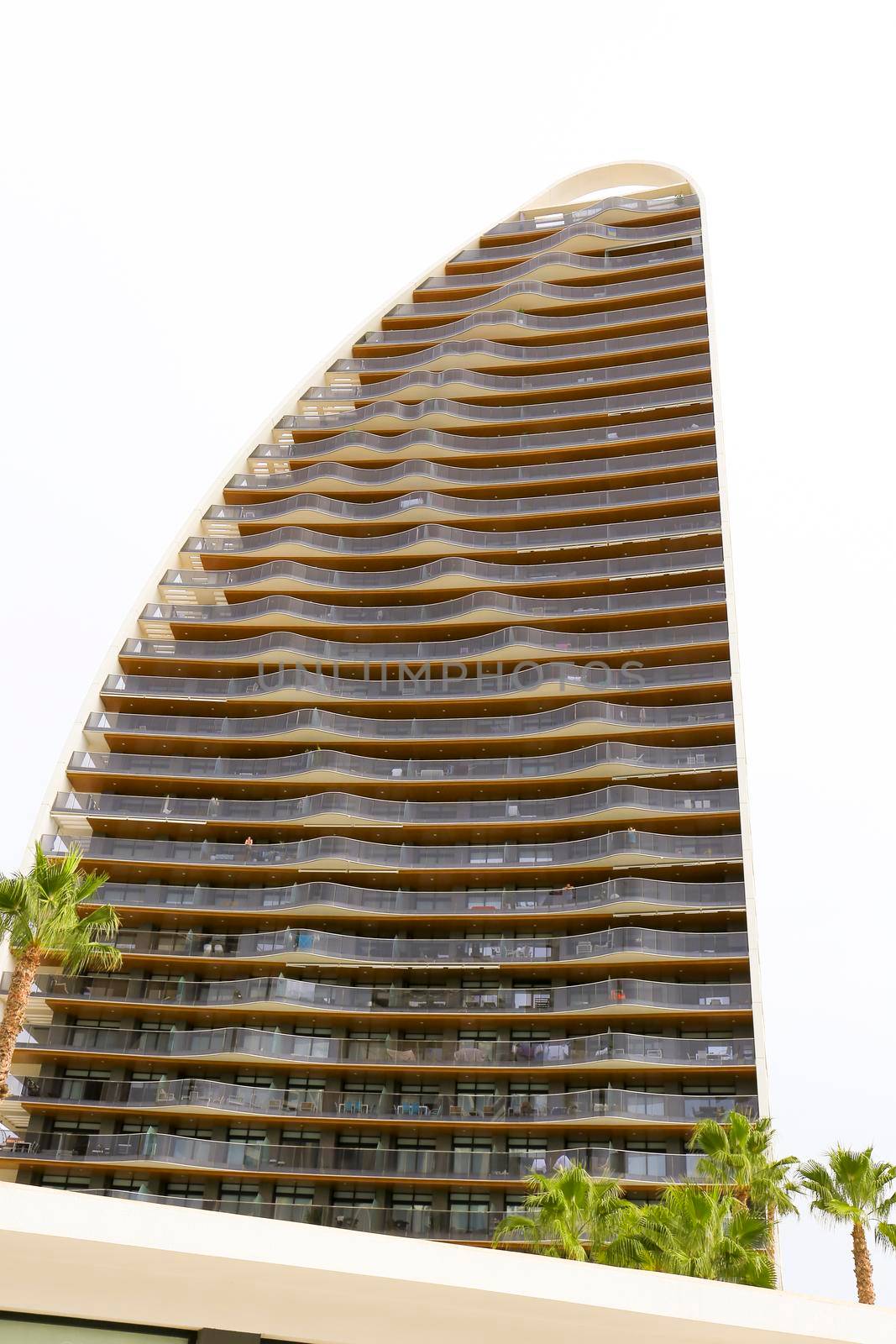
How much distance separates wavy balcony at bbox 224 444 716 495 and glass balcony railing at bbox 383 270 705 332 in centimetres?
1140

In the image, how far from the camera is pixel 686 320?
65312 mm

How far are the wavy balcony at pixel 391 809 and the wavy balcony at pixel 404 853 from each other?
910 mm

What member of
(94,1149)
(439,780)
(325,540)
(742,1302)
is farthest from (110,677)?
(742,1302)

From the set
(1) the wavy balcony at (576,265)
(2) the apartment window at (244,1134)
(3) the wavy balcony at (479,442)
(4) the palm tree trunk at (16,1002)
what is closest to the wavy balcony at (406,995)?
(2) the apartment window at (244,1134)

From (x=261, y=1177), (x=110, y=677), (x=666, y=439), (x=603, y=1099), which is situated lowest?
(x=261, y=1177)

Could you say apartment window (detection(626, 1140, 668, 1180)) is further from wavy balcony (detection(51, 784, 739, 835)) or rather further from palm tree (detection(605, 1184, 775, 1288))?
palm tree (detection(605, 1184, 775, 1288))

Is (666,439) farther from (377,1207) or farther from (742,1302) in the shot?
(742,1302)

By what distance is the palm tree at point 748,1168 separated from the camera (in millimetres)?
29375

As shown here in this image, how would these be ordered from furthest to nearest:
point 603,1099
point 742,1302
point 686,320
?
point 686,320 < point 603,1099 < point 742,1302

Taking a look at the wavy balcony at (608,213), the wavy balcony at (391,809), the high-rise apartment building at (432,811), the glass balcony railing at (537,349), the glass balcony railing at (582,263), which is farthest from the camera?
the wavy balcony at (608,213)

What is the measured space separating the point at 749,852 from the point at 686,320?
31.6 meters

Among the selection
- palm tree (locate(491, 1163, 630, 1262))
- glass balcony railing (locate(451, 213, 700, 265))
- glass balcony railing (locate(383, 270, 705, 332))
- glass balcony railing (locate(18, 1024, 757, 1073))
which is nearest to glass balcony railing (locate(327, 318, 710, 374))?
glass balcony railing (locate(383, 270, 705, 332))

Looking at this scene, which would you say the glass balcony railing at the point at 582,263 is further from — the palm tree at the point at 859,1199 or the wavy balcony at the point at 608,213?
the palm tree at the point at 859,1199

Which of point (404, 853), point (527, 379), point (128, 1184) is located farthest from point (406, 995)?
point (527, 379)
